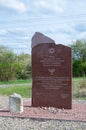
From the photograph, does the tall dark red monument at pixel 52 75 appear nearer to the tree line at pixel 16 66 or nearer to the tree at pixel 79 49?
the tree line at pixel 16 66

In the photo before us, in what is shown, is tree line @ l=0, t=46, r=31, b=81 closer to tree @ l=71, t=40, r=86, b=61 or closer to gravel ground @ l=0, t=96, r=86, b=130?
tree @ l=71, t=40, r=86, b=61

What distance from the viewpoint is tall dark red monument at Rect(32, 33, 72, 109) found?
12.3m

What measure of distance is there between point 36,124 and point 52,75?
3019 millimetres

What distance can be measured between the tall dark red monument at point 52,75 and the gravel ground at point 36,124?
2281mm

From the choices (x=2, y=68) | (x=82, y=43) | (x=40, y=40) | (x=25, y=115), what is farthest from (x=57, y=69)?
(x=82, y=43)

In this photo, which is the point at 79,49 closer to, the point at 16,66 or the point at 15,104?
the point at 16,66

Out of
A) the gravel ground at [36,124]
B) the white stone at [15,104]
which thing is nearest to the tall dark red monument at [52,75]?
the white stone at [15,104]

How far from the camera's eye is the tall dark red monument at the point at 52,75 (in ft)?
40.5

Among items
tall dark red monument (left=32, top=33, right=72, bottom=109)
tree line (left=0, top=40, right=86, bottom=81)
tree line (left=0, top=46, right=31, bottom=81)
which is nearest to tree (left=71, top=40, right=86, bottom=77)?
tree line (left=0, top=40, right=86, bottom=81)

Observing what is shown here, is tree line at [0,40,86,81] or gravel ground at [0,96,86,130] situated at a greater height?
tree line at [0,40,86,81]

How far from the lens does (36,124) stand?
9.63m

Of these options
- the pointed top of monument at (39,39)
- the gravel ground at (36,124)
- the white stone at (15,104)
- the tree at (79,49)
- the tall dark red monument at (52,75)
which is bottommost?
the gravel ground at (36,124)

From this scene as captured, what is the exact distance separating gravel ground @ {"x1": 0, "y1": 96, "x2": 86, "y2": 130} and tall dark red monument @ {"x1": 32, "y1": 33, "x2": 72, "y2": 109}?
7.48 feet

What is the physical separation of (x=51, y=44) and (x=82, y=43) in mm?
40210
